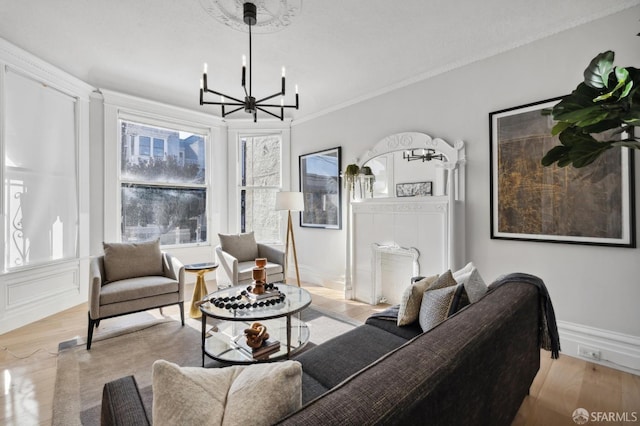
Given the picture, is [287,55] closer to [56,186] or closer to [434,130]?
[434,130]

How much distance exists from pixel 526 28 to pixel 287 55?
7.16ft

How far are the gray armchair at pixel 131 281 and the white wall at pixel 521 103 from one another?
2796mm

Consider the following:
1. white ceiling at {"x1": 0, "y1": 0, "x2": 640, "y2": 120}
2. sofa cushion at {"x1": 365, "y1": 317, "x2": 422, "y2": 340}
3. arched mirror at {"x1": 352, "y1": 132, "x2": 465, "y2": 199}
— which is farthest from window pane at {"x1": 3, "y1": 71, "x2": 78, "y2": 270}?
sofa cushion at {"x1": 365, "y1": 317, "x2": 422, "y2": 340}

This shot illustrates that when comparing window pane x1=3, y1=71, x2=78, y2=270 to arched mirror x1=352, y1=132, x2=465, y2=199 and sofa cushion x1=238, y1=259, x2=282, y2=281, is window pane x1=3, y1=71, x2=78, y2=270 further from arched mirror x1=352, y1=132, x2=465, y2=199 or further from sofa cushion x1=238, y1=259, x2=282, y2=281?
arched mirror x1=352, y1=132, x2=465, y2=199

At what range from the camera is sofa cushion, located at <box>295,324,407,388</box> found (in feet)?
4.91

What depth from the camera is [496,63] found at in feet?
9.66

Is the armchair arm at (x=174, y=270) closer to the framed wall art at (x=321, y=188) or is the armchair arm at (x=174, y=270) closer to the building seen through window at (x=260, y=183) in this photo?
the building seen through window at (x=260, y=183)

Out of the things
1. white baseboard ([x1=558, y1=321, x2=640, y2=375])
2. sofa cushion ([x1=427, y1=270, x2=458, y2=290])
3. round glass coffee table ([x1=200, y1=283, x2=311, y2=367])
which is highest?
sofa cushion ([x1=427, y1=270, x2=458, y2=290])

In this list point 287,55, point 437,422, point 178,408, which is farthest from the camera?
point 287,55

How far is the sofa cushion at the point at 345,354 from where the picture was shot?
1.50 metres

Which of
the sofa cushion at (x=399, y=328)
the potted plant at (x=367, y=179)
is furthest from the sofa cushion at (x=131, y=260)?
the potted plant at (x=367, y=179)

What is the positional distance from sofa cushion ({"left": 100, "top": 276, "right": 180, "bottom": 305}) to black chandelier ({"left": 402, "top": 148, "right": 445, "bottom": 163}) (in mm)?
2878

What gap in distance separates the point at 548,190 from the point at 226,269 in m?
3.44

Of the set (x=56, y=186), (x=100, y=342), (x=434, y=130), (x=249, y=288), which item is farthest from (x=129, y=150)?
(x=434, y=130)
